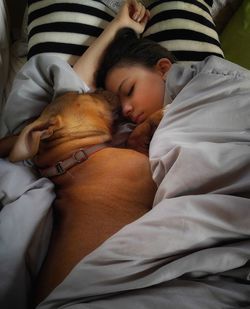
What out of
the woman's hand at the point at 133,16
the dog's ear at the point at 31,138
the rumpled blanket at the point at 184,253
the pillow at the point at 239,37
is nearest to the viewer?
the rumpled blanket at the point at 184,253

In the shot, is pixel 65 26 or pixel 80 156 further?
pixel 65 26

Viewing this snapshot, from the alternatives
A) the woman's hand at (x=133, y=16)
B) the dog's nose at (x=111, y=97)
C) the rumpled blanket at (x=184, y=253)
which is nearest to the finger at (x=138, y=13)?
the woman's hand at (x=133, y=16)

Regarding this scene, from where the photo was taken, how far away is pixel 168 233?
0.60 m

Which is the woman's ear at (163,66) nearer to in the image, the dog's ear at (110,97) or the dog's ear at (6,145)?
the dog's ear at (110,97)

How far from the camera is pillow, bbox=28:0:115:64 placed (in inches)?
47.1

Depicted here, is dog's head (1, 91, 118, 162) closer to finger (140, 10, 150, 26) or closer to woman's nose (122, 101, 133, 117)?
woman's nose (122, 101, 133, 117)

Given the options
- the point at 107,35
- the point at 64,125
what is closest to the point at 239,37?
the point at 107,35

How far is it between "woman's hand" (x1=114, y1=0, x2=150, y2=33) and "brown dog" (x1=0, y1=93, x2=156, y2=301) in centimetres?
37

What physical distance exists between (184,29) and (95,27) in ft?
1.01

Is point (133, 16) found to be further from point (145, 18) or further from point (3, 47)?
point (3, 47)

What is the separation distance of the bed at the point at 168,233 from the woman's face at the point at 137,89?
154 millimetres

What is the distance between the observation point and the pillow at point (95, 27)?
120 cm

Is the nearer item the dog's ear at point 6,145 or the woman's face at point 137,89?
the dog's ear at point 6,145

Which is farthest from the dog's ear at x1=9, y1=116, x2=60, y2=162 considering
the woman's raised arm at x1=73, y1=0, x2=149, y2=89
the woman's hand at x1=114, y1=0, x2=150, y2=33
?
the woman's hand at x1=114, y1=0, x2=150, y2=33
